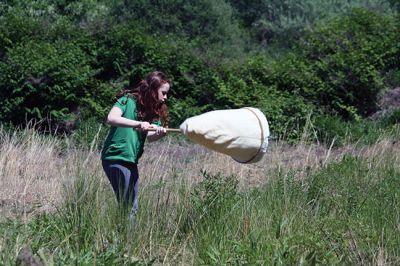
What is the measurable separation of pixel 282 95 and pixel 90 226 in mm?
9330

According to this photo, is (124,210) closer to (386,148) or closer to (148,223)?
(148,223)

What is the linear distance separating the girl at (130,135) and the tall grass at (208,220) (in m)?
0.14

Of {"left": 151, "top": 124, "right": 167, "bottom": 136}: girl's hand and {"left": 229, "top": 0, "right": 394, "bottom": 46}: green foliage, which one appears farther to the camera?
{"left": 229, "top": 0, "right": 394, "bottom": 46}: green foliage

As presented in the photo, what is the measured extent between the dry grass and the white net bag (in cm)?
94

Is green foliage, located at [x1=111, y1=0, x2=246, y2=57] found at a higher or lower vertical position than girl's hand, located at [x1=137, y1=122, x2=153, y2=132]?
lower

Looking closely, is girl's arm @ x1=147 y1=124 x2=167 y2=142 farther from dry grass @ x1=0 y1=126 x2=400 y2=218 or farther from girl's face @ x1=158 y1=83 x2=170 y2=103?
dry grass @ x1=0 y1=126 x2=400 y2=218

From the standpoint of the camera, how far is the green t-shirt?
649 cm

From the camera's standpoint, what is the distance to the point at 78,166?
6746 mm

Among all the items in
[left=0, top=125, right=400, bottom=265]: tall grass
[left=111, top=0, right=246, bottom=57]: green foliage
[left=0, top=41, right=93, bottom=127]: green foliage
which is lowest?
[left=0, top=41, right=93, bottom=127]: green foliage

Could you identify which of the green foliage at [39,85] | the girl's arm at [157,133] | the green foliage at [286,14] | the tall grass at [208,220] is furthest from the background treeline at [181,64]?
the girl's arm at [157,133]

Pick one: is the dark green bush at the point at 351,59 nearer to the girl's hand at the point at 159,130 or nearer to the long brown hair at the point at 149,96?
the long brown hair at the point at 149,96

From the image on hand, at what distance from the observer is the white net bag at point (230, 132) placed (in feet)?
20.1

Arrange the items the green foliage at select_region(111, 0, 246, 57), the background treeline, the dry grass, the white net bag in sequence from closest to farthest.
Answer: the white net bag < the dry grass < the background treeline < the green foliage at select_region(111, 0, 246, 57)

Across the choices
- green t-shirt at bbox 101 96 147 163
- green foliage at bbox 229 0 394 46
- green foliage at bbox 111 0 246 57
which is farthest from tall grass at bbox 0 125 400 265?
green foliage at bbox 229 0 394 46
